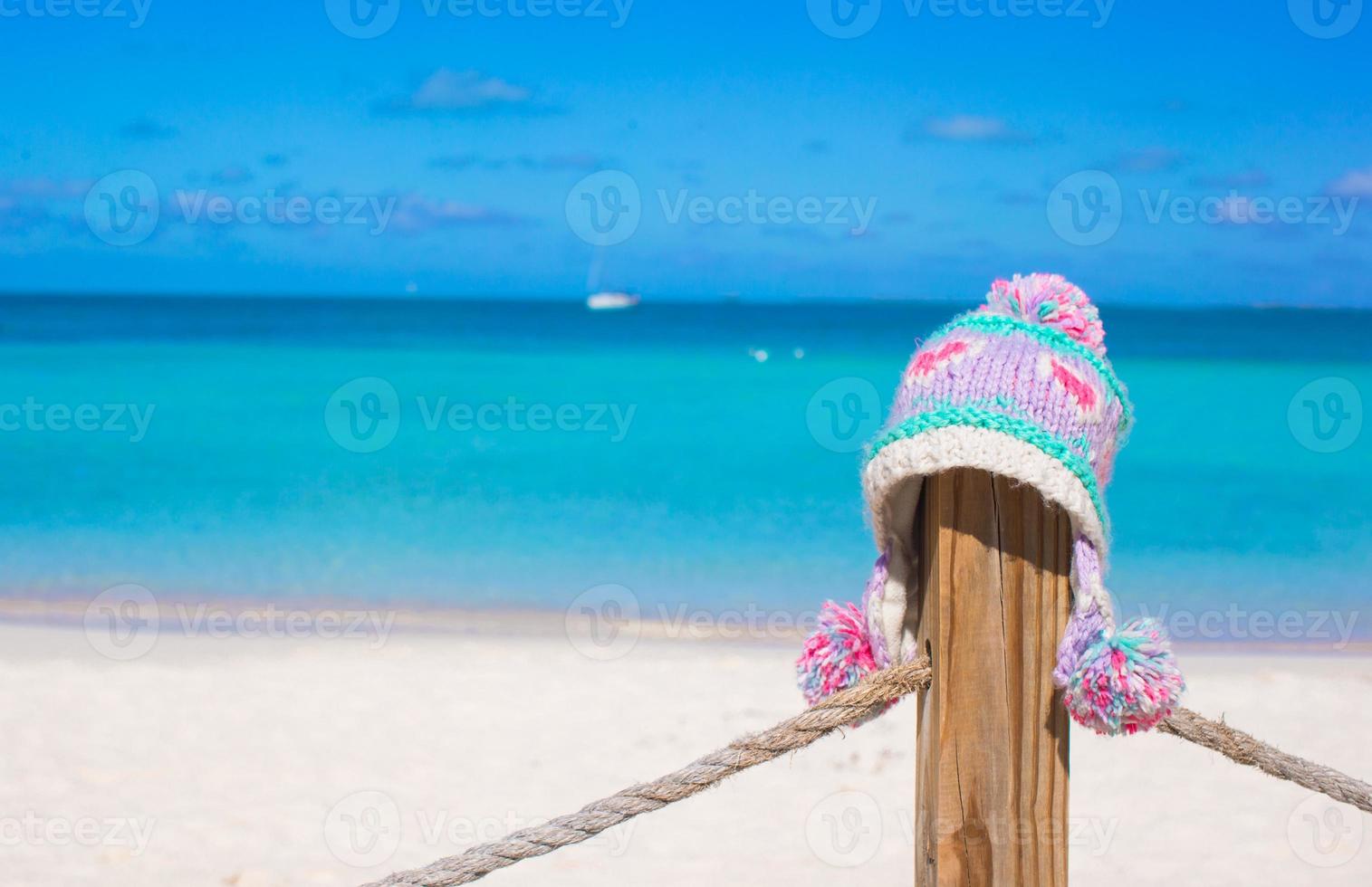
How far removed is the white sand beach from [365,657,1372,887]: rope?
2.28 m

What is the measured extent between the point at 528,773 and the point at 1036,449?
3.66 meters

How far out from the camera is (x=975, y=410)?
1493 mm

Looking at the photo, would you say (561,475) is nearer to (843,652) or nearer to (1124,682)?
(843,652)

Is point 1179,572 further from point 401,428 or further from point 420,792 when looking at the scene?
point 401,428

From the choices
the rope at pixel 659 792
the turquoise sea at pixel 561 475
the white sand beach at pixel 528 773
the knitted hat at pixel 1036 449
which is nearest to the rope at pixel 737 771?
the rope at pixel 659 792

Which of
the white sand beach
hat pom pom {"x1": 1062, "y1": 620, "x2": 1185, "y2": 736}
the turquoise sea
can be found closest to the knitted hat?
hat pom pom {"x1": 1062, "y1": 620, "x2": 1185, "y2": 736}

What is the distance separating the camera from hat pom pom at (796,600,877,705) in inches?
68.0

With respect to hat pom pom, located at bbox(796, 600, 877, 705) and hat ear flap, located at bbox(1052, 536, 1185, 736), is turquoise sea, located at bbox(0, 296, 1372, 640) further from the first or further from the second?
hat ear flap, located at bbox(1052, 536, 1185, 736)

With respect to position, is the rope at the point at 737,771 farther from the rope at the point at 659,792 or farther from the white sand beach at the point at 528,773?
the white sand beach at the point at 528,773

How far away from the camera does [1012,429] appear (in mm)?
1478

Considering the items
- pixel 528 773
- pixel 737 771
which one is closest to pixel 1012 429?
pixel 737 771

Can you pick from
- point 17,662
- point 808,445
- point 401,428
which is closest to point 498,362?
point 401,428

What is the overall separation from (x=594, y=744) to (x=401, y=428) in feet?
45.2

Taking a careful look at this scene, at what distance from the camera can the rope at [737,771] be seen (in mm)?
1680
